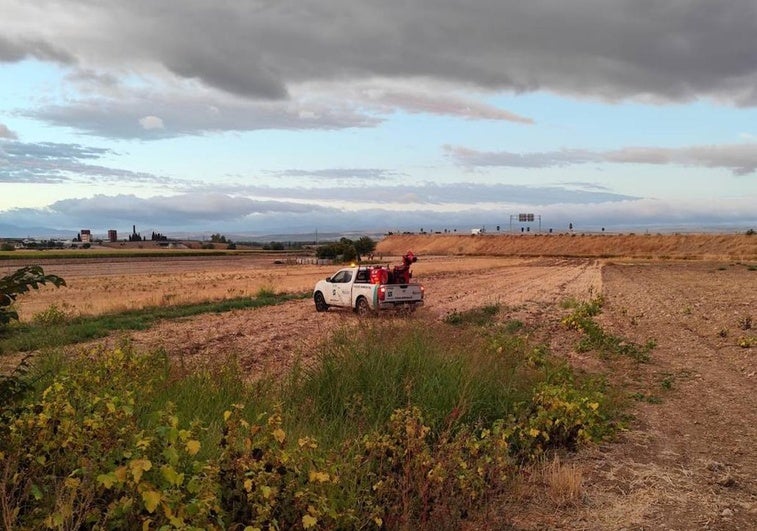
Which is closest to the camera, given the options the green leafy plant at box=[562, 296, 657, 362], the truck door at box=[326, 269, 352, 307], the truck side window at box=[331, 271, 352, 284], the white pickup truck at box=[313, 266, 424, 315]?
the green leafy plant at box=[562, 296, 657, 362]

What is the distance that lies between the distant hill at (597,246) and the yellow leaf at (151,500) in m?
106

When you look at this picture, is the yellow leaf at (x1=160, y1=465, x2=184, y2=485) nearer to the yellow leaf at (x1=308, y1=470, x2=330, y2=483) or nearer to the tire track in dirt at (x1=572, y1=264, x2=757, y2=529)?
the yellow leaf at (x1=308, y1=470, x2=330, y2=483)

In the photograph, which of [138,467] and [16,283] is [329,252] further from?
[138,467]

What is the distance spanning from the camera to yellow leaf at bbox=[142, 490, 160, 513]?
10.3 feet

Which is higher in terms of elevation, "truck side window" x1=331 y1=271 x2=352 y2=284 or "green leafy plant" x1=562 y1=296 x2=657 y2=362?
"truck side window" x1=331 y1=271 x2=352 y2=284

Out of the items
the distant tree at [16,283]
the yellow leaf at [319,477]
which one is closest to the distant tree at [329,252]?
the yellow leaf at [319,477]

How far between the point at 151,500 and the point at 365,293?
1907cm

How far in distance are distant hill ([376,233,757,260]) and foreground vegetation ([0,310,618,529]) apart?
3982 inches

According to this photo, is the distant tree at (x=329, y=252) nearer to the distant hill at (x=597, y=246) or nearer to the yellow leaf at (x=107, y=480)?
the distant hill at (x=597, y=246)

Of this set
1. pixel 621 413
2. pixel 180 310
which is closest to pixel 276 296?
pixel 180 310

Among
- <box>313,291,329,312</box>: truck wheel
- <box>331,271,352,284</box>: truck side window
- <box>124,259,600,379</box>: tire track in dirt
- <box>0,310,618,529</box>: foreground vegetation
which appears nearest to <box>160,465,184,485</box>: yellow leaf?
<box>0,310,618,529</box>: foreground vegetation

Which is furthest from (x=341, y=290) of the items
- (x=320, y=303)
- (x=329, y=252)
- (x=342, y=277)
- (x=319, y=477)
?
(x=329, y=252)

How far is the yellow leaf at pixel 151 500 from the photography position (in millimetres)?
3150

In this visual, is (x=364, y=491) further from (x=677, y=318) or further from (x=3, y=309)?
(x=677, y=318)
